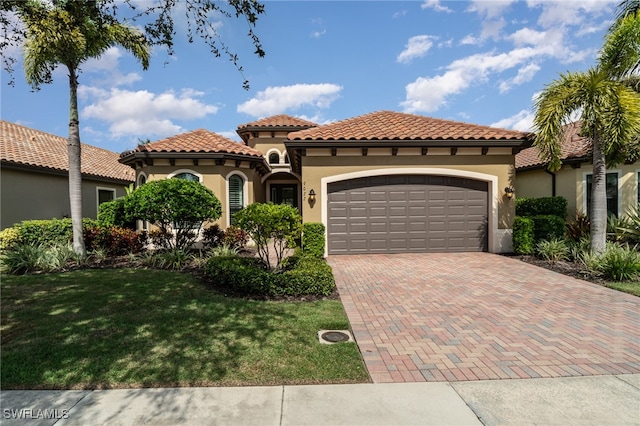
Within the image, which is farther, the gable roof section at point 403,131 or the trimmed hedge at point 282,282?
the gable roof section at point 403,131

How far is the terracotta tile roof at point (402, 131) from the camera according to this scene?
35.6 ft

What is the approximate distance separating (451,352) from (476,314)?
5.57ft

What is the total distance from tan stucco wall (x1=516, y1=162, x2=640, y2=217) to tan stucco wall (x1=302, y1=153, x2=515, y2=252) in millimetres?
3806

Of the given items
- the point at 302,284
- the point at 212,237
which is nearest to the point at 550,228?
the point at 302,284

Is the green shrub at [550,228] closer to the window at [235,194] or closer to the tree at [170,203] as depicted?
the tree at [170,203]

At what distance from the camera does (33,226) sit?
34.8ft

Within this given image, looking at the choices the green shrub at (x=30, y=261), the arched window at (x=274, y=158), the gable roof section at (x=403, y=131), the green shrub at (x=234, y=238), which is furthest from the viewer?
the arched window at (x=274, y=158)

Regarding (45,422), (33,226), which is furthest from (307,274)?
(33,226)

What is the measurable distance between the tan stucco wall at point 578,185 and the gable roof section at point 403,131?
3861mm

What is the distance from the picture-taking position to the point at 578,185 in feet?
41.7

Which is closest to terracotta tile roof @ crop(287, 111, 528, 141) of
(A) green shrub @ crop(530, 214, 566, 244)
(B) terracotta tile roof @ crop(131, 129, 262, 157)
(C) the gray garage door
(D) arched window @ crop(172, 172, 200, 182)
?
(C) the gray garage door

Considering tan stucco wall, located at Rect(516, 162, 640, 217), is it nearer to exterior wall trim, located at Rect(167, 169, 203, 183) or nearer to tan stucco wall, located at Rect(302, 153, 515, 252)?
tan stucco wall, located at Rect(302, 153, 515, 252)

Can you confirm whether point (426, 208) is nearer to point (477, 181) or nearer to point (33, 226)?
point (477, 181)

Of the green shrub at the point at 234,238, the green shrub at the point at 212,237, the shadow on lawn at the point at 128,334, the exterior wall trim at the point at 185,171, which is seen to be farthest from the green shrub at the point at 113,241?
the shadow on lawn at the point at 128,334
